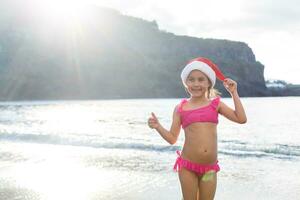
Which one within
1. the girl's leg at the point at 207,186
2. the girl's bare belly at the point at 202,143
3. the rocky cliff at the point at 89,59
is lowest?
the girl's leg at the point at 207,186

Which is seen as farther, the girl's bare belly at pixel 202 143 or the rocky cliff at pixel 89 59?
the rocky cliff at pixel 89 59

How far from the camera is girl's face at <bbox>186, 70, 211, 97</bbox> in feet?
13.3

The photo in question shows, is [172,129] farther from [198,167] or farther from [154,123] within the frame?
[198,167]

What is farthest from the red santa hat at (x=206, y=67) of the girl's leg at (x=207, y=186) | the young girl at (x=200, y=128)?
the girl's leg at (x=207, y=186)

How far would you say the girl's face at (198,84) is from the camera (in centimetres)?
405

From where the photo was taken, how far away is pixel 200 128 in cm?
397

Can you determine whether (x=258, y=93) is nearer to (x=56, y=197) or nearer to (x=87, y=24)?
(x=87, y=24)

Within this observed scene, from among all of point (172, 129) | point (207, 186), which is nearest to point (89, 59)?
point (172, 129)

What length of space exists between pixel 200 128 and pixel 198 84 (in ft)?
1.27

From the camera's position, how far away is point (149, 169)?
10.6 metres

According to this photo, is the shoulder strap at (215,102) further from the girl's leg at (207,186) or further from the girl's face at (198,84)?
the girl's leg at (207,186)

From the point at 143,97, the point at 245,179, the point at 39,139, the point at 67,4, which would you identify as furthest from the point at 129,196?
the point at 67,4

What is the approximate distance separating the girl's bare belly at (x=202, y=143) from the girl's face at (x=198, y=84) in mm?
281

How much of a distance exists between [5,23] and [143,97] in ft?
150
